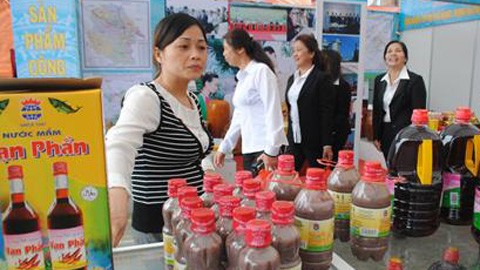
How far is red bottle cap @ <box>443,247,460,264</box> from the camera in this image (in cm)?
107

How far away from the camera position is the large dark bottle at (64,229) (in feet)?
2.01

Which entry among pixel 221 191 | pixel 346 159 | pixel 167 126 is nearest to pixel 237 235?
pixel 221 191

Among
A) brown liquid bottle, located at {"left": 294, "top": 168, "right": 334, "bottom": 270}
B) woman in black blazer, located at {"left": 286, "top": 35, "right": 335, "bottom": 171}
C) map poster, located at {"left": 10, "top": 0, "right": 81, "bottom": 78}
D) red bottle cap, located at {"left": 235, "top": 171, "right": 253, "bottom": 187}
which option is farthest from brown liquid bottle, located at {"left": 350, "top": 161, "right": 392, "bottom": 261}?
map poster, located at {"left": 10, "top": 0, "right": 81, "bottom": 78}

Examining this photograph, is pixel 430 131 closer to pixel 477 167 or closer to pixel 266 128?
pixel 477 167

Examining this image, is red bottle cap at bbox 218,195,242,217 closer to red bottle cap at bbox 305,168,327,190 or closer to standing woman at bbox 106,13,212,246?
red bottle cap at bbox 305,168,327,190

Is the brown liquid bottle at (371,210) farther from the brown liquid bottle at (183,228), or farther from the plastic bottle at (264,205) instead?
the brown liquid bottle at (183,228)

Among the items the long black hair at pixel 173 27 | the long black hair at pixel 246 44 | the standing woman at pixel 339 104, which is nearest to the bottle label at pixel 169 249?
the long black hair at pixel 173 27

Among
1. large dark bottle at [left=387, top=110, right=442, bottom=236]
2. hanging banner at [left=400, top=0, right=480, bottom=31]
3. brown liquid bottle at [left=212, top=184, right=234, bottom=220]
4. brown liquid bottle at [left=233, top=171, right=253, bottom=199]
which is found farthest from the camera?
hanging banner at [left=400, top=0, right=480, bottom=31]

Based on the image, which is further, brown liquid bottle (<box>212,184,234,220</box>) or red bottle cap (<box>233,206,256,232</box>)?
brown liquid bottle (<box>212,184,234,220</box>)

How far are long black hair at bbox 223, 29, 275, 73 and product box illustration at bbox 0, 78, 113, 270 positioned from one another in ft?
6.43

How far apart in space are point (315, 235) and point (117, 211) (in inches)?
16.5

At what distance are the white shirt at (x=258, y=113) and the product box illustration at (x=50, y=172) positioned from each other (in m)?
1.82

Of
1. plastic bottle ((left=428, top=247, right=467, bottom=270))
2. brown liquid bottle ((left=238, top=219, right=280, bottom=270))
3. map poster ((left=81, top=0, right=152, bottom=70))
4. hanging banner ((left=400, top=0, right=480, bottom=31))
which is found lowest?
plastic bottle ((left=428, top=247, right=467, bottom=270))

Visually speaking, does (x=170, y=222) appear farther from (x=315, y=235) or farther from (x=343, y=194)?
(x=343, y=194)
